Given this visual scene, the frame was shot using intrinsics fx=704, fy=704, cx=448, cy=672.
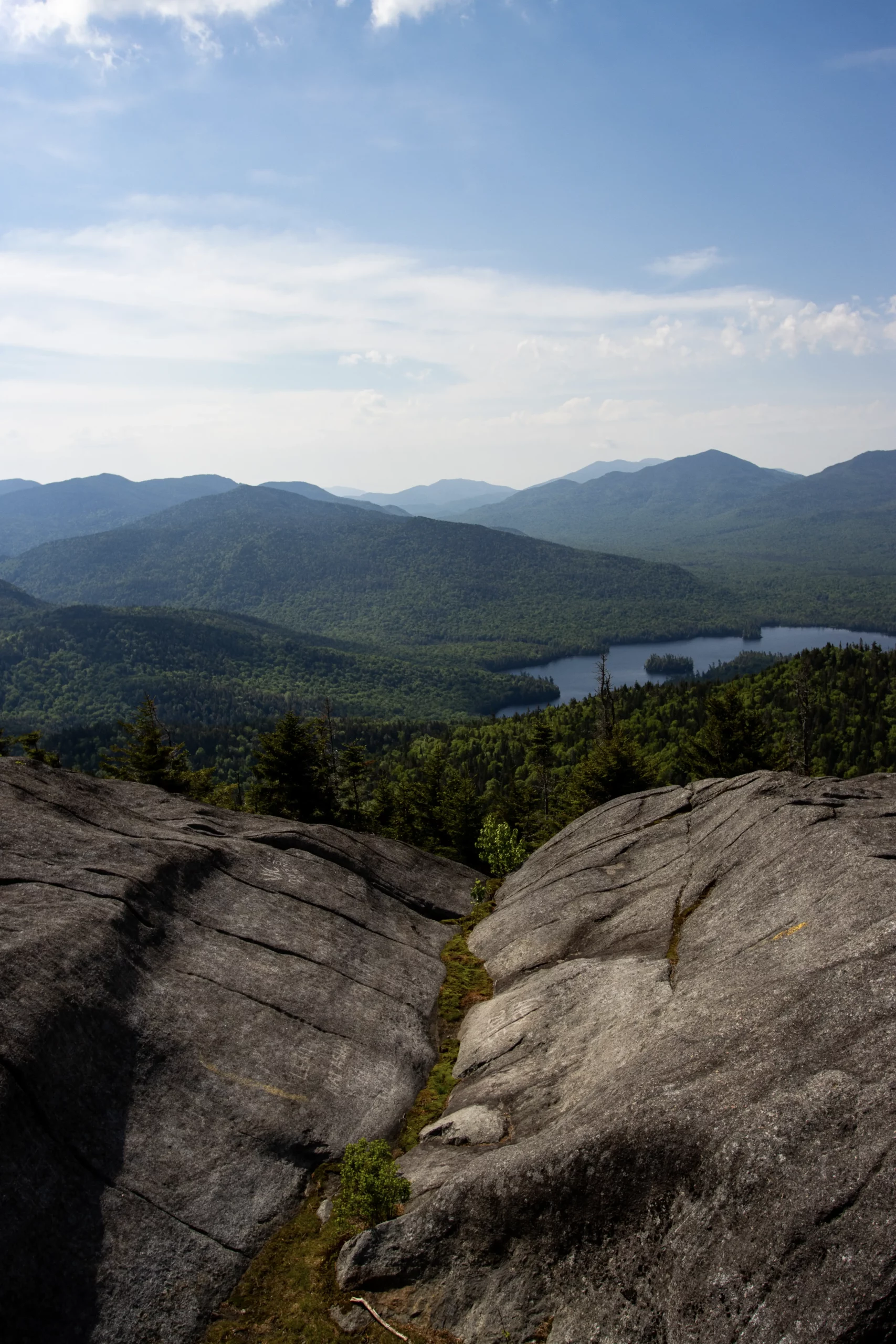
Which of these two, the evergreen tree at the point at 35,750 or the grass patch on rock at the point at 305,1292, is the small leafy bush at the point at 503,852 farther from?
the evergreen tree at the point at 35,750

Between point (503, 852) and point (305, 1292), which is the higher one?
point (305, 1292)

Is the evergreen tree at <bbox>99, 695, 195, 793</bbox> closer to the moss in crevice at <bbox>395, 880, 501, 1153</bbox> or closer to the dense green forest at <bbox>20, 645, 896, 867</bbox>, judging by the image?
the dense green forest at <bbox>20, 645, 896, 867</bbox>

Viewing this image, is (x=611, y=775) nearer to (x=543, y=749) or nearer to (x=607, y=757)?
(x=607, y=757)

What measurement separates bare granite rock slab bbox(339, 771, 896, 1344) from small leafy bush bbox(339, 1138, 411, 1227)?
600 millimetres

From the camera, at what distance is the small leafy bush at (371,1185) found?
53.7 ft

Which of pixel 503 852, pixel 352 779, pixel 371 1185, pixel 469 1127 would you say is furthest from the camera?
pixel 352 779

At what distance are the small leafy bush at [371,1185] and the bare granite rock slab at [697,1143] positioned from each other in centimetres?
60

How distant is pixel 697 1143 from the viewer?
13523 mm

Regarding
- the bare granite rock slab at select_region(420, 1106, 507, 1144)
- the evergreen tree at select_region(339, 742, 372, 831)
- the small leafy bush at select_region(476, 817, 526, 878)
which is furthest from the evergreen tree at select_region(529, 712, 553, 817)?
the bare granite rock slab at select_region(420, 1106, 507, 1144)

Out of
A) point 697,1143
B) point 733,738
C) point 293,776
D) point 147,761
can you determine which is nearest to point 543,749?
point 733,738

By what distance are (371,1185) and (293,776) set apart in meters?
37.7

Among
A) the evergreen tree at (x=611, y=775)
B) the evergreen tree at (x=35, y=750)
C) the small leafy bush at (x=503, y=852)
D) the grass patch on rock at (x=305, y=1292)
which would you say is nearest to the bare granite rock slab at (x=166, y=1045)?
the grass patch on rock at (x=305, y=1292)

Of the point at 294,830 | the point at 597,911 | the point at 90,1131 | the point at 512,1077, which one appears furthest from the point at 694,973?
the point at 294,830

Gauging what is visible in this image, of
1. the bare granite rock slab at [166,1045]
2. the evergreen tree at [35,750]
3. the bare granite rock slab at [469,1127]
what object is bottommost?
the bare granite rock slab at [469,1127]
